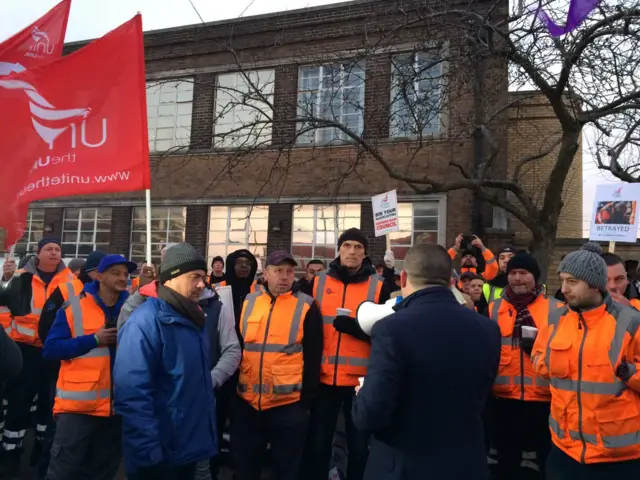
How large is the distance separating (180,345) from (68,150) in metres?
2.44

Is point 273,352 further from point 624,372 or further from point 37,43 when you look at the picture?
point 37,43

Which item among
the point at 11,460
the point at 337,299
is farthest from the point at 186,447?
the point at 11,460

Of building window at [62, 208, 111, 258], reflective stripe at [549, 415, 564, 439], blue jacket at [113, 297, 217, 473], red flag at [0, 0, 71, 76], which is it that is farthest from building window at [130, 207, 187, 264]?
reflective stripe at [549, 415, 564, 439]

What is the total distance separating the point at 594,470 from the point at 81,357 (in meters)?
3.37

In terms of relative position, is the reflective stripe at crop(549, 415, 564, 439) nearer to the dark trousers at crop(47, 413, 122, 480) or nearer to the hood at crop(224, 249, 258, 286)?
the dark trousers at crop(47, 413, 122, 480)

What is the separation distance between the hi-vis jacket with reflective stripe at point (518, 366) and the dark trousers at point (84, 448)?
2.95 meters

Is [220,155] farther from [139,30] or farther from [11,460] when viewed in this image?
[11,460]

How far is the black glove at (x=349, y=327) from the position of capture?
3.86m

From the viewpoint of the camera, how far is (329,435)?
4047mm

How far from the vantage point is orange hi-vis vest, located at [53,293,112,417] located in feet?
11.4

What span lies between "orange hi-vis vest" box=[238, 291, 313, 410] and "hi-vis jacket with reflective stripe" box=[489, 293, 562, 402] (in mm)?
1589

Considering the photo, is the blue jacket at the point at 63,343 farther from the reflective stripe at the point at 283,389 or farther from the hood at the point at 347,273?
→ the hood at the point at 347,273

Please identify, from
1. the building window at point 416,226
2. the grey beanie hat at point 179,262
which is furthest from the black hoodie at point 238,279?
the building window at point 416,226

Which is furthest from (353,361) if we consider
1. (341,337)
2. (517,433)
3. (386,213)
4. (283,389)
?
(386,213)
